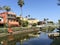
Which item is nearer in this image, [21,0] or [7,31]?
[7,31]

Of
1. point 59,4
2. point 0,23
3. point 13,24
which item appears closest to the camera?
point 59,4

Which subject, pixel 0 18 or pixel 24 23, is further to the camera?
pixel 24 23

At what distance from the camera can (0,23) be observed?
92625mm

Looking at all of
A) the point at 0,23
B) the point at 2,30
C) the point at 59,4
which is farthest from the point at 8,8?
the point at 59,4

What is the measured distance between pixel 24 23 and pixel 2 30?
53994 millimetres

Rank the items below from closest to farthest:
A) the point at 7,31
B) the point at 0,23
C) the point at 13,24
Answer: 1. the point at 7,31
2. the point at 0,23
3. the point at 13,24

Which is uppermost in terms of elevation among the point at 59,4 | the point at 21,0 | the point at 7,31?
the point at 21,0

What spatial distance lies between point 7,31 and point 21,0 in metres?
59.7

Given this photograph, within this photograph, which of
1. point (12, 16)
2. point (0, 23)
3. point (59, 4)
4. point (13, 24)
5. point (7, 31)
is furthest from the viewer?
point (12, 16)

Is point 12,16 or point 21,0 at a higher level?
point 21,0

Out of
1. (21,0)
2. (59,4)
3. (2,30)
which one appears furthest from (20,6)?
(59,4)

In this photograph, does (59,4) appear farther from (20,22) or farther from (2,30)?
(20,22)

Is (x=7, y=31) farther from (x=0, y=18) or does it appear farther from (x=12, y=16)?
(x=12, y=16)

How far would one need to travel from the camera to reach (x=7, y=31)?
60719 mm
